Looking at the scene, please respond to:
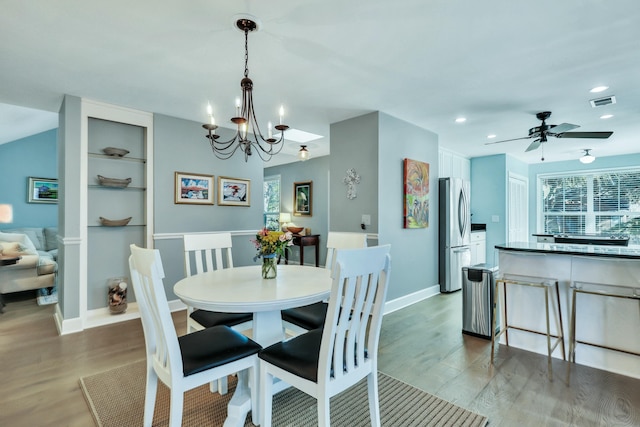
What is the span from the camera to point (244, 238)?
4543 millimetres

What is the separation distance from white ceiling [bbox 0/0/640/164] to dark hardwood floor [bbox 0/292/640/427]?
8.00 ft

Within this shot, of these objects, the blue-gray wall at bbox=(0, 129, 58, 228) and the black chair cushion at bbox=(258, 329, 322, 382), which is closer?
the black chair cushion at bbox=(258, 329, 322, 382)

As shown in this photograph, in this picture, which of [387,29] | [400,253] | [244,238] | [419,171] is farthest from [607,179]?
[244,238]

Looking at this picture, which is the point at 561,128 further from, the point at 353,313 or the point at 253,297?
the point at 253,297

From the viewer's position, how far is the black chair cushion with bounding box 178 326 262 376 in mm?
1466

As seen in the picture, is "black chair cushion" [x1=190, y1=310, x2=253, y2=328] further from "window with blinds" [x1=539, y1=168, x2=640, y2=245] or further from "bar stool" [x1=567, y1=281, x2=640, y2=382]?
"window with blinds" [x1=539, y1=168, x2=640, y2=245]

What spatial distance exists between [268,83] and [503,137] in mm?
3993

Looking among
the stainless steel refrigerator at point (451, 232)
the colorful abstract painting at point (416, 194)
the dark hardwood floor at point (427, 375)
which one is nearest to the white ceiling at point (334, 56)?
the colorful abstract painting at point (416, 194)

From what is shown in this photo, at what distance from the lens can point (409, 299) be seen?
408cm

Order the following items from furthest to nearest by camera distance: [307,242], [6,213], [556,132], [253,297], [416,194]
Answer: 1. [307,242]
2. [6,213]
3. [416,194]
4. [556,132]
5. [253,297]

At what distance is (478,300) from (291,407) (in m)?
2.12

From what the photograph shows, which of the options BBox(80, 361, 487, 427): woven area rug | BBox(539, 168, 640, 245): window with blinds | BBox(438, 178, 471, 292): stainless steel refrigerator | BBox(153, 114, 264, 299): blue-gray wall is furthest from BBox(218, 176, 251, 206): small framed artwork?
BBox(539, 168, 640, 245): window with blinds

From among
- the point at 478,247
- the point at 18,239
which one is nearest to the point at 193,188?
the point at 18,239

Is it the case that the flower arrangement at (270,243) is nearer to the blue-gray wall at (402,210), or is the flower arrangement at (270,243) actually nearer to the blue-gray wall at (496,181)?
the blue-gray wall at (402,210)
